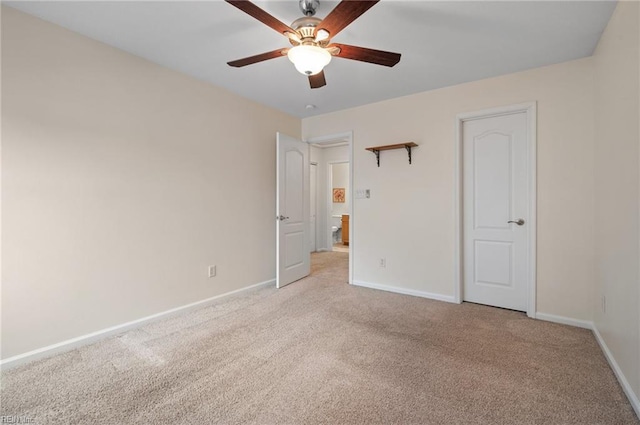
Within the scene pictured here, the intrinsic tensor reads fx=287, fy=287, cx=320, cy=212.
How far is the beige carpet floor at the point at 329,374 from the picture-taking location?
1.54m

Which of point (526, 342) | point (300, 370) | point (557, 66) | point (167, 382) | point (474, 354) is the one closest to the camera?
point (167, 382)

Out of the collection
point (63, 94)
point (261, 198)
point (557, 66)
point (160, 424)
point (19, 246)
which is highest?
point (557, 66)

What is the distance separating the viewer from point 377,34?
222cm

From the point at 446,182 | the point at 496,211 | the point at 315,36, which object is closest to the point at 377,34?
the point at 315,36

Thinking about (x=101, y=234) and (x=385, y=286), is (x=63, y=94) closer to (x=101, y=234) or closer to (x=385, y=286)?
(x=101, y=234)

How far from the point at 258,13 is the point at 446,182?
262 cm

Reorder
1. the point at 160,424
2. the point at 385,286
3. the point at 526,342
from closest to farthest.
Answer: the point at 160,424 < the point at 526,342 < the point at 385,286

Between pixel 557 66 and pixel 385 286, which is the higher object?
pixel 557 66

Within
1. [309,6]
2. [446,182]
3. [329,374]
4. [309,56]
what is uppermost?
[309,6]

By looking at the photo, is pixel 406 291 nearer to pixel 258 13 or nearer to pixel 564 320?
pixel 564 320

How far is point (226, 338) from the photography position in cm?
241

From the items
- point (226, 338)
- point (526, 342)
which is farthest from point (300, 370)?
point (526, 342)

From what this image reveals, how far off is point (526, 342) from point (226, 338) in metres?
2.45

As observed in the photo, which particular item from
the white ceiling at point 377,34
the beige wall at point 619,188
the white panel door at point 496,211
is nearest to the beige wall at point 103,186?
the white ceiling at point 377,34
